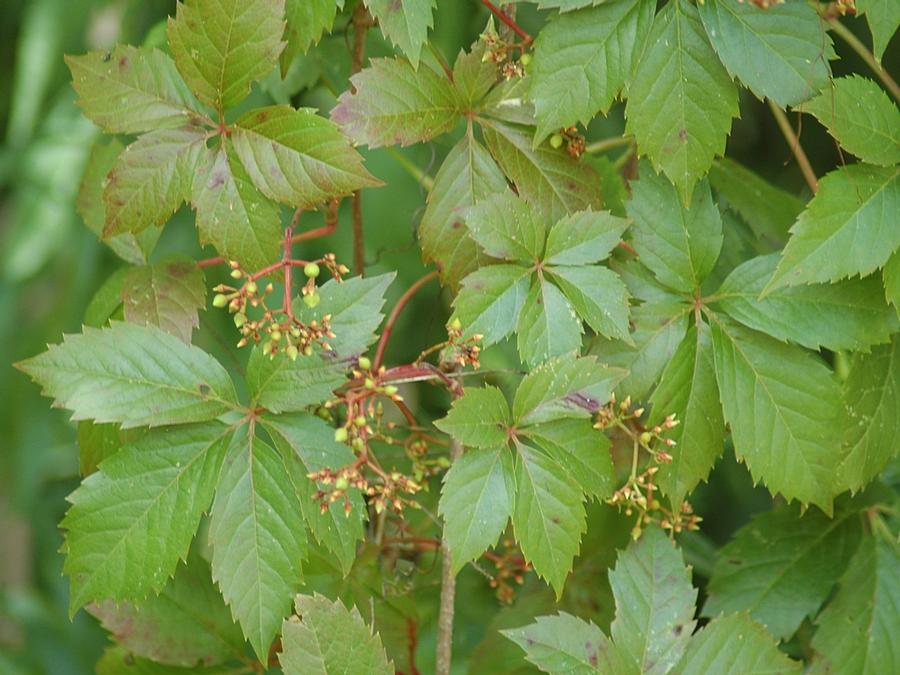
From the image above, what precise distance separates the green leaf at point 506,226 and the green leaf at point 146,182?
12.0 inches

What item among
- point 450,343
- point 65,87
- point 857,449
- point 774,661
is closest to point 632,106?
point 450,343

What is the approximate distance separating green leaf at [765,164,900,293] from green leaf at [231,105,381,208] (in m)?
0.45

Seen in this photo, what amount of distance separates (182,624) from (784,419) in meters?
0.77

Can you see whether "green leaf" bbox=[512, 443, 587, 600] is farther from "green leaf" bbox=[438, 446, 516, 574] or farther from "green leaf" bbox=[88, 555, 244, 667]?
"green leaf" bbox=[88, 555, 244, 667]

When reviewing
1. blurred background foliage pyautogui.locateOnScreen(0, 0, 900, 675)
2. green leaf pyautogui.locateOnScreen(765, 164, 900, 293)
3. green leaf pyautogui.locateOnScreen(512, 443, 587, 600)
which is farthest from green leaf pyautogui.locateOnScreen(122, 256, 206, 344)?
green leaf pyautogui.locateOnScreen(765, 164, 900, 293)

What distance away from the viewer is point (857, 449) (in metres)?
1.13

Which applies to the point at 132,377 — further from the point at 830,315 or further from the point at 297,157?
the point at 830,315

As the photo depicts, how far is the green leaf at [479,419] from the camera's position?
3.12 ft

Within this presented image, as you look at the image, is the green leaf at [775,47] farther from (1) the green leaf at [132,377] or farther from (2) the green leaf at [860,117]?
(1) the green leaf at [132,377]

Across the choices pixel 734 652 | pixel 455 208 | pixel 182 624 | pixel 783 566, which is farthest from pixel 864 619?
pixel 182 624

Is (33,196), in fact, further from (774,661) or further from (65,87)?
(774,661)

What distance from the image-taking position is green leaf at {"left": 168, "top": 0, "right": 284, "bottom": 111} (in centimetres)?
99

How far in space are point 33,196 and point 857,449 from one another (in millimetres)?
1939

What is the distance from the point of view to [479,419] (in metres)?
0.97
